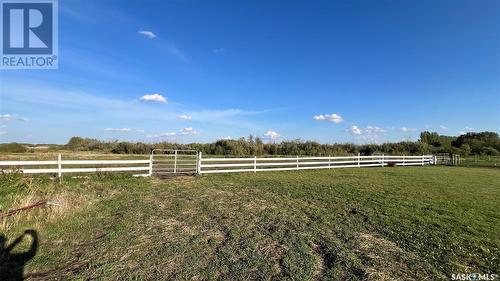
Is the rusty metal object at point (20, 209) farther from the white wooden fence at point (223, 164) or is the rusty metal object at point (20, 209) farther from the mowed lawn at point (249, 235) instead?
the white wooden fence at point (223, 164)

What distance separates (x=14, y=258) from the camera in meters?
4.72

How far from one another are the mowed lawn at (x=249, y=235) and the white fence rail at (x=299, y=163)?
7.64 metres

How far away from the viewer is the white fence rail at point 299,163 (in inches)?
701

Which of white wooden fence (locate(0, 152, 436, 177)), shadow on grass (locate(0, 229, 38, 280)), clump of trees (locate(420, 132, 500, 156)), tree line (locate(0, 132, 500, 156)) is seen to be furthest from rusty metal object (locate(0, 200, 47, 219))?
clump of trees (locate(420, 132, 500, 156))

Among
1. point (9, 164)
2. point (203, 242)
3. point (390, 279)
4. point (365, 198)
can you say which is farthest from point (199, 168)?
point (390, 279)

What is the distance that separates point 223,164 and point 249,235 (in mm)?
12639

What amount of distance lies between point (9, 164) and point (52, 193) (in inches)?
145

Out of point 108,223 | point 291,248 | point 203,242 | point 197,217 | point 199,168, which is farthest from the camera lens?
point 199,168

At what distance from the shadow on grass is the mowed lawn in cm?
4

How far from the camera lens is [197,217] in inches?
279

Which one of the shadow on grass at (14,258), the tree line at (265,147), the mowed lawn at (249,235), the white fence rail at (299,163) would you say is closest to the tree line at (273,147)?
the tree line at (265,147)

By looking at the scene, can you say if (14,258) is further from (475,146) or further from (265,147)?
(475,146)

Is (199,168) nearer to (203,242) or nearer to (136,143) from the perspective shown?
(203,242)

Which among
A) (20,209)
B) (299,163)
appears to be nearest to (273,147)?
(299,163)
